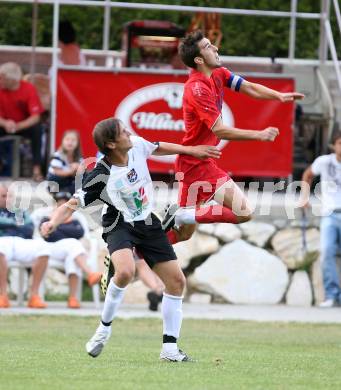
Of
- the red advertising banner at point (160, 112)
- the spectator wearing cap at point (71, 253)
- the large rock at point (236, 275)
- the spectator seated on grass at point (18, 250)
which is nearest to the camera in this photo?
the spectator seated on grass at point (18, 250)

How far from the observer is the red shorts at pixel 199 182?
1082cm

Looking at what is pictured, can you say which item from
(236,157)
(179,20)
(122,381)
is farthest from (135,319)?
(179,20)

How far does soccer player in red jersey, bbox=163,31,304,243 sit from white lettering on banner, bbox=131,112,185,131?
556 centimetres

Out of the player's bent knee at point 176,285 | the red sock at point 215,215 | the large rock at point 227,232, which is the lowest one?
the large rock at point 227,232

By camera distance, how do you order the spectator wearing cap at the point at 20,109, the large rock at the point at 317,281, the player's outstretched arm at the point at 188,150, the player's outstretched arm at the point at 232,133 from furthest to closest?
the large rock at the point at 317,281 → the spectator wearing cap at the point at 20,109 → the player's outstretched arm at the point at 232,133 → the player's outstretched arm at the point at 188,150

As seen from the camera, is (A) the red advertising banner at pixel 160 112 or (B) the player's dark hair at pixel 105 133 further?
(A) the red advertising banner at pixel 160 112

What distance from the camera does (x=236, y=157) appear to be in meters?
16.7

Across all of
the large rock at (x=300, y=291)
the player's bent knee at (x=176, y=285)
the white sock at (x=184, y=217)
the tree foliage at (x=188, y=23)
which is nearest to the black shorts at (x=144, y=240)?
the player's bent knee at (x=176, y=285)

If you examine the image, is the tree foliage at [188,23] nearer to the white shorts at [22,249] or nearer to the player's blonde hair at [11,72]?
the player's blonde hair at [11,72]

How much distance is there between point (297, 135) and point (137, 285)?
333 centimetres

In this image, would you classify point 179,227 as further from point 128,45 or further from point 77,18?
point 77,18

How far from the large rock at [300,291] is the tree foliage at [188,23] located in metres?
7.25

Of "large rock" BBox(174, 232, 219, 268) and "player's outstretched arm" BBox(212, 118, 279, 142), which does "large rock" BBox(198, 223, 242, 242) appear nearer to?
"large rock" BBox(174, 232, 219, 268)

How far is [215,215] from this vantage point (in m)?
11.1
